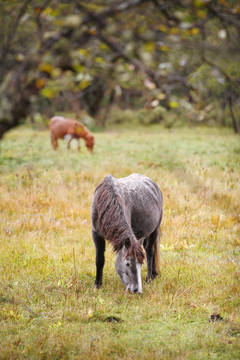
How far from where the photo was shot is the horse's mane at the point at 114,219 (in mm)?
4025

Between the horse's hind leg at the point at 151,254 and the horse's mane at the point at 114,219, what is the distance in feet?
3.63

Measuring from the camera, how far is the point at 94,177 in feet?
31.2

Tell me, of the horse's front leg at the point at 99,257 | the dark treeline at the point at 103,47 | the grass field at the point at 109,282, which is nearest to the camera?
the dark treeline at the point at 103,47

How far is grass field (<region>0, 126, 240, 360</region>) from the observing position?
3.43 meters

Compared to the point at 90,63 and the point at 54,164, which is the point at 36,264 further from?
the point at 54,164

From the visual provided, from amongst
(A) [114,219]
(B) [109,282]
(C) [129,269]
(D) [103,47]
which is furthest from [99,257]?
(D) [103,47]

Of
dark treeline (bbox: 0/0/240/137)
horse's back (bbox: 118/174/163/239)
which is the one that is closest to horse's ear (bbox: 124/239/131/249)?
horse's back (bbox: 118/174/163/239)

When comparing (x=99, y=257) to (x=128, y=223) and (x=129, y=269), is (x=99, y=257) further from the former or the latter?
(x=128, y=223)

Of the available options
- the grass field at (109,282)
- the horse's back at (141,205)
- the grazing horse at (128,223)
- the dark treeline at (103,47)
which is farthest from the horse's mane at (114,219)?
the dark treeline at (103,47)

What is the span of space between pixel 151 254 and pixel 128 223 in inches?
48.0

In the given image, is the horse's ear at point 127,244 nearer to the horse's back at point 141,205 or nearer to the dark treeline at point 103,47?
the horse's back at point 141,205

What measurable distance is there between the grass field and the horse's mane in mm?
713

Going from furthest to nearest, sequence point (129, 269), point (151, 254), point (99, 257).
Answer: point (151, 254), point (99, 257), point (129, 269)

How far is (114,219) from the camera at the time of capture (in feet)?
13.7
